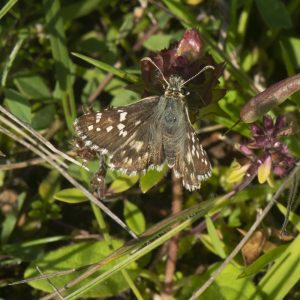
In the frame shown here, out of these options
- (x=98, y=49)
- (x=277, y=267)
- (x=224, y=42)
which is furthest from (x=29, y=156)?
(x=277, y=267)

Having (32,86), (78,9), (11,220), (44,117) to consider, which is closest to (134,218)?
(11,220)

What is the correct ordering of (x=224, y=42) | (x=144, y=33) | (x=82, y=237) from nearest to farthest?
1. (x=82, y=237)
2. (x=224, y=42)
3. (x=144, y=33)

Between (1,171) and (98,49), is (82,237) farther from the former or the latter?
(98,49)

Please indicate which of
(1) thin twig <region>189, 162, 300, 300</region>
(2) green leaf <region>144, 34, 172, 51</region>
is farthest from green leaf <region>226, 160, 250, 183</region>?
(2) green leaf <region>144, 34, 172, 51</region>

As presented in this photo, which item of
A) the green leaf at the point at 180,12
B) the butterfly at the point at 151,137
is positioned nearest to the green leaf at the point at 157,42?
the green leaf at the point at 180,12

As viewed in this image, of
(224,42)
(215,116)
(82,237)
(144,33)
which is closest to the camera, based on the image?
(215,116)

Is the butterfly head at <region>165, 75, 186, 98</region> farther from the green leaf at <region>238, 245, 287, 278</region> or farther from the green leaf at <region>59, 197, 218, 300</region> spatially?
the green leaf at <region>238, 245, 287, 278</region>

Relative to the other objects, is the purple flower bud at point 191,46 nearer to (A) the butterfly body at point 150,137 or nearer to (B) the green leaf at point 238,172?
(A) the butterfly body at point 150,137
